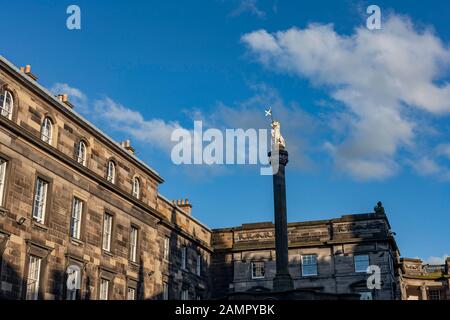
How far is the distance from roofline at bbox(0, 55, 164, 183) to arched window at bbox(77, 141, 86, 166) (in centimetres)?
85

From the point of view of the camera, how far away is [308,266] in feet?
132

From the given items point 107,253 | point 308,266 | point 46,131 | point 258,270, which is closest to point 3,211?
point 46,131

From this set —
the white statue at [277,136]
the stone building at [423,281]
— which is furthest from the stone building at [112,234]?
the stone building at [423,281]

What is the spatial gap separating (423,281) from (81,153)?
36.7 metres

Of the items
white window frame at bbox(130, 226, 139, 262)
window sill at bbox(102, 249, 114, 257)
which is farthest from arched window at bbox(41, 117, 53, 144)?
white window frame at bbox(130, 226, 139, 262)

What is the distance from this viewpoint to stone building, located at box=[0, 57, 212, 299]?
2142 centimetres

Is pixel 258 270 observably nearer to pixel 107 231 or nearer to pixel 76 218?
pixel 107 231

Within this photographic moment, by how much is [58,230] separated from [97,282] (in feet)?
12.2

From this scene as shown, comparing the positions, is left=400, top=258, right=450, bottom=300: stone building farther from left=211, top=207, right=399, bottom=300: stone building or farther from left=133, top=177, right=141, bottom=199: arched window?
left=133, top=177, right=141, bottom=199: arched window

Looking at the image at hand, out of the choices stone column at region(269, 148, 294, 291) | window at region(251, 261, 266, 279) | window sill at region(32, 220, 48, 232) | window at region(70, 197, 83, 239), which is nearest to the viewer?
window sill at region(32, 220, 48, 232)
